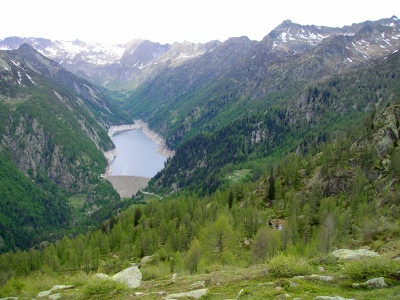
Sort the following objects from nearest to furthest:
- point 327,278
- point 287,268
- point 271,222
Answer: point 327,278, point 287,268, point 271,222

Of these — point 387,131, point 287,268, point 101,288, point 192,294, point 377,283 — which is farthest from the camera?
point 387,131

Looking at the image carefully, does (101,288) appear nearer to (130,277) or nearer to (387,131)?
(130,277)

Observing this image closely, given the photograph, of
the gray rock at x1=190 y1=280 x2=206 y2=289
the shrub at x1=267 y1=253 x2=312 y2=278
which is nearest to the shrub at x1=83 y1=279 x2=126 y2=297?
the gray rock at x1=190 y1=280 x2=206 y2=289

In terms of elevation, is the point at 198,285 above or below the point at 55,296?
above

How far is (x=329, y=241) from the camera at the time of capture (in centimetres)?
5169

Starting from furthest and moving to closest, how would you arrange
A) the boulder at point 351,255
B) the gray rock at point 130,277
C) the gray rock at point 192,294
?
the gray rock at point 130,277 → the boulder at point 351,255 → the gray rock at point 192,294

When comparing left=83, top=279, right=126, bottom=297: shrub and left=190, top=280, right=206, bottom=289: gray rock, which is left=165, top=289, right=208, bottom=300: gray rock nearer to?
left=190, top=280, right=206, bottom=289: gray rock

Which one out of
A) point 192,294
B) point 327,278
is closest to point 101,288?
point 192,294

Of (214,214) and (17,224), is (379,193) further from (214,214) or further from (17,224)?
(17,224)

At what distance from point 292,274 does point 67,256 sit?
7769cm

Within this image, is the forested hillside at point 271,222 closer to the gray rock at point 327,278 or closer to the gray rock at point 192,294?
the gray rock at point 192,294

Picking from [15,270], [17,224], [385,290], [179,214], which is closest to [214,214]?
[179,214]

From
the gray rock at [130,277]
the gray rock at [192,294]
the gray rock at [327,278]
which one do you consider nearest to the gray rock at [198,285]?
the gray rock at [192,294]

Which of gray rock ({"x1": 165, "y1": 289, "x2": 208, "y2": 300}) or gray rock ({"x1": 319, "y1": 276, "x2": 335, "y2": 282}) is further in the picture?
gray rock ({"x1": 165, "y1": 289, "x2": 208, "y2": 300})
